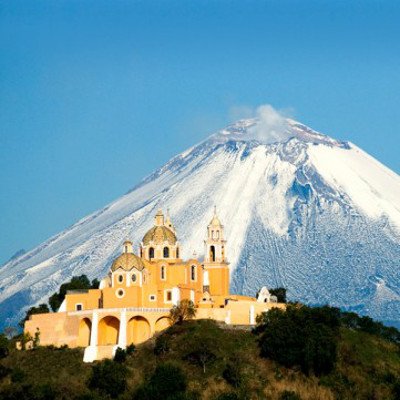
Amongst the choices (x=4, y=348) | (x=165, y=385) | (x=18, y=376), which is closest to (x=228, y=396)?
(x=165, y=385)

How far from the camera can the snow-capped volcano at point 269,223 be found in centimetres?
16262

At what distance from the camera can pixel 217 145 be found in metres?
196

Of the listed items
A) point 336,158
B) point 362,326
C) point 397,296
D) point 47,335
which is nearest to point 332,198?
point 336,158

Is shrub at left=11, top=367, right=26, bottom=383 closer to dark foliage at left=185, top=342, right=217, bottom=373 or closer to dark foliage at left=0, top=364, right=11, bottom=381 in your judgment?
dark foliage at left=0, top=364, right=11, bottom=381

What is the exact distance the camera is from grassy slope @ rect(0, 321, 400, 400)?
70.8m

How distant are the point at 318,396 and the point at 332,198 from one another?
112 m

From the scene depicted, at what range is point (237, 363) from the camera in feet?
238

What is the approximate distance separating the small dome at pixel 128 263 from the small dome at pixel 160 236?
449cm

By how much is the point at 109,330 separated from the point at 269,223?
98.0 metres

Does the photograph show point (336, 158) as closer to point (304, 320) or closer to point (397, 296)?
point (397, 296)

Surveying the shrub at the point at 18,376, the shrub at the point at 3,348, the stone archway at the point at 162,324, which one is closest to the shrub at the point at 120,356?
the stone archway at the point at 162,324

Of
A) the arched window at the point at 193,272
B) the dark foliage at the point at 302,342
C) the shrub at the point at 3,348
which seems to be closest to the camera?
the dark foliage at the point at 302,342

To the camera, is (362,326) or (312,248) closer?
(362,326)

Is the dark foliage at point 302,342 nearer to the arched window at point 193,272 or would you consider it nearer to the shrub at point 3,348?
the arched window at point 193,272
